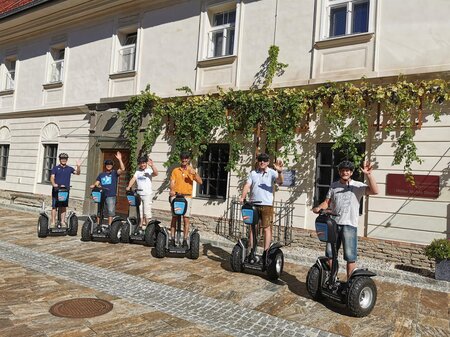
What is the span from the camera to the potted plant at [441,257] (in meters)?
6.14

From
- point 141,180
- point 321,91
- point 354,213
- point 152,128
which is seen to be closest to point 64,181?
point 141,180

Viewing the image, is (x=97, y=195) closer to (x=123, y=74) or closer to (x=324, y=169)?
(x=324, y=169)

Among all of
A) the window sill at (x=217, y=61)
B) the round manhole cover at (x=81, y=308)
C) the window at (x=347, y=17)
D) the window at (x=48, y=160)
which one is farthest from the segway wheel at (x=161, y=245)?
the window at (x=48, y=160)

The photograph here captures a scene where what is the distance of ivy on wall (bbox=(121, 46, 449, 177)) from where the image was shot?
731 centimetres

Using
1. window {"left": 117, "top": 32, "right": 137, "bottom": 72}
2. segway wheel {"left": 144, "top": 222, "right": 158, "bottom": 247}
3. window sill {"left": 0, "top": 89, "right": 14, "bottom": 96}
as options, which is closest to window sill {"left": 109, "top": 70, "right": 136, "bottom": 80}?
window {"left": 117, "top": 32, "right": 137, "bottom": 72}

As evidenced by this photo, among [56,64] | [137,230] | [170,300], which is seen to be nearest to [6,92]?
[56,64]

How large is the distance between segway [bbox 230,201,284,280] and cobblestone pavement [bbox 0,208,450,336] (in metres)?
0.17

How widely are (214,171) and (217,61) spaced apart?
2929mm

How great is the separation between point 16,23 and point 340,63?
1323 cm

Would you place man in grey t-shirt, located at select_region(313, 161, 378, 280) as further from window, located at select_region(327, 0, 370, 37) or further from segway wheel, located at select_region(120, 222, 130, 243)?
window, located at select_region(327, 0, 370, 37)

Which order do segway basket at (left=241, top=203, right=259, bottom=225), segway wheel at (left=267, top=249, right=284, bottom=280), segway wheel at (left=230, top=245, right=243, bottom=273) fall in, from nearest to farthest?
segway wheel at (left=267, top=249, right=284, bottom=280), segway basket at (left=241, top=203, right=259, bottom=225), segway wheel at (left=230, top=245, right=243, bottom=273)

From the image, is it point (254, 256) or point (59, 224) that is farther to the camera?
point (59, 224)

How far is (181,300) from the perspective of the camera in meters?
4.86

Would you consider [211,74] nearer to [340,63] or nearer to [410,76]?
[340,63]
